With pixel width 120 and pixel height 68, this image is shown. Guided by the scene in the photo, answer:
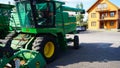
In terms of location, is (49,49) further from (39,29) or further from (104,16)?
(104,16)

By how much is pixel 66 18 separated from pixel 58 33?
146cm

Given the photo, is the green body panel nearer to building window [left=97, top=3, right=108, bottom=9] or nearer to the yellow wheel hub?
the yellow wheel hub

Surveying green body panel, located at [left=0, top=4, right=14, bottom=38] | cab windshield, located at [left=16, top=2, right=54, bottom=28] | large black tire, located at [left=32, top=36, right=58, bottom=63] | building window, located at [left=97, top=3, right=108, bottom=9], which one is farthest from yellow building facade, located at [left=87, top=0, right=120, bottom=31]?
large black tire, located at [left=32, top=36, right=58, bottom=63]

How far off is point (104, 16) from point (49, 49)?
52631 mm

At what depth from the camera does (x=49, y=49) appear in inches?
429

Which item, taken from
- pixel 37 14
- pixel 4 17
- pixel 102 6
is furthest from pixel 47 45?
pixel 102 6

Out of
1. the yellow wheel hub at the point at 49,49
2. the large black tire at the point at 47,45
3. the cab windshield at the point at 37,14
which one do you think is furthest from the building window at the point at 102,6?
the yellow wheel hub at the point at 49,49

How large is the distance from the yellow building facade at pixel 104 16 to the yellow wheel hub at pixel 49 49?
163ft

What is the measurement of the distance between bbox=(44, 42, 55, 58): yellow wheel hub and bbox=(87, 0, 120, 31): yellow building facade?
49.6m

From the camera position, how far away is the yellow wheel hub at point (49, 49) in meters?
10.5

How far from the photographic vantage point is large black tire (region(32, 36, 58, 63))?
32.8 feet

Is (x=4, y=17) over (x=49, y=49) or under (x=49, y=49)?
over

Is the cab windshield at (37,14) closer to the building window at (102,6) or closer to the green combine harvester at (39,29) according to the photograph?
the green combine harvester at (39,29)

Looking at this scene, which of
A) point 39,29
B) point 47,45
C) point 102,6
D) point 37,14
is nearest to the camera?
point 47,45
